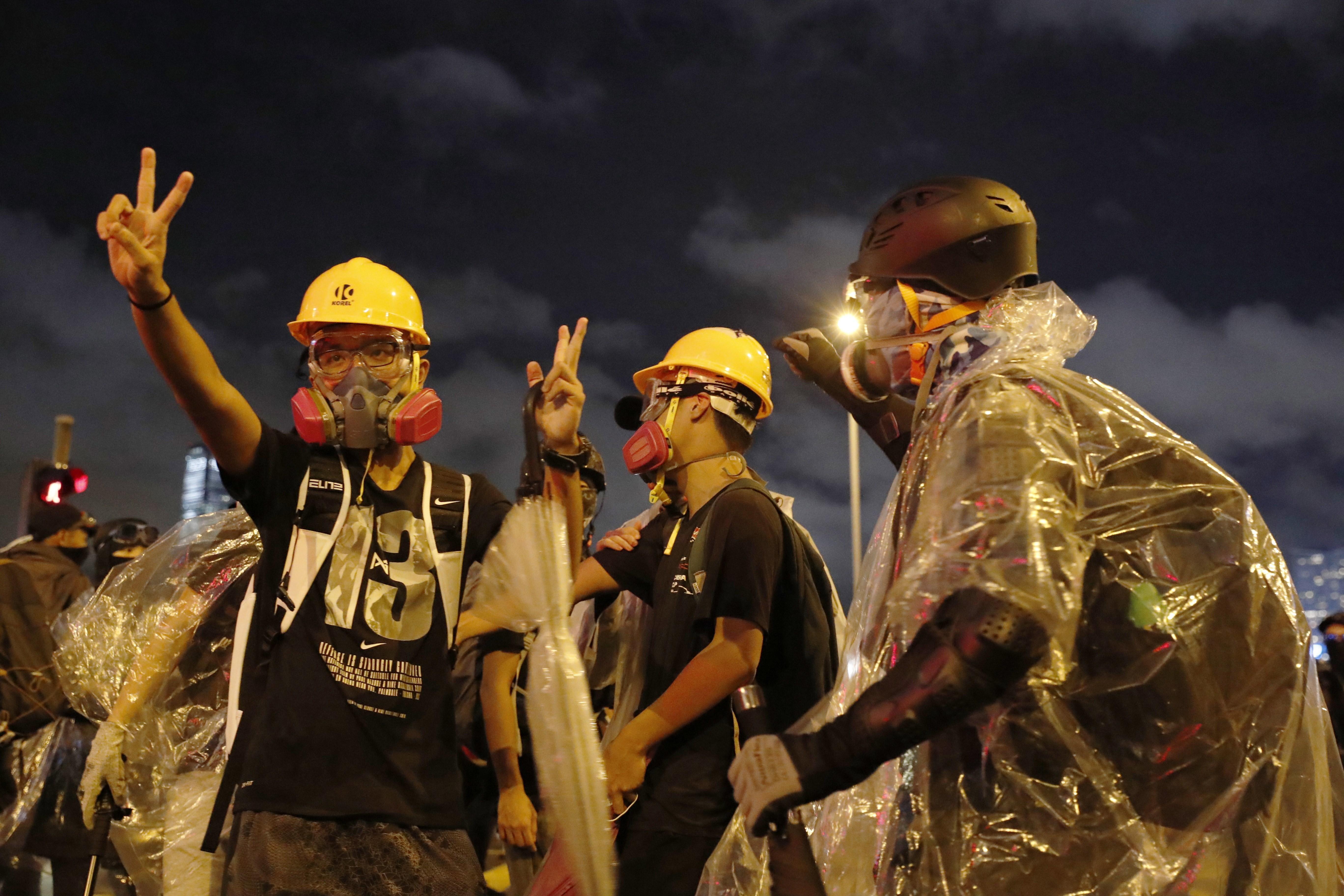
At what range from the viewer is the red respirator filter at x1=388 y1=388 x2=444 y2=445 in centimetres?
316

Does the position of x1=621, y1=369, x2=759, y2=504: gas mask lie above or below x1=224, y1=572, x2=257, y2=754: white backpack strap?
above

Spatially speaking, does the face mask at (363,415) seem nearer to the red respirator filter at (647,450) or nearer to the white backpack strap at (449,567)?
the white backpack strap at (449,567)

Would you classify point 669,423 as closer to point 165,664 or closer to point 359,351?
point 359,351

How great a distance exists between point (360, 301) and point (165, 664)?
1662mm

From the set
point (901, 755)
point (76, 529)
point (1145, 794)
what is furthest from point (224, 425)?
point (76, 529)

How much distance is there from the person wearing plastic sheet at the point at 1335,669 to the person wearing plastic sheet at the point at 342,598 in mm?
7146

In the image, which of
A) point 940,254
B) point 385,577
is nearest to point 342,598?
point 385,577

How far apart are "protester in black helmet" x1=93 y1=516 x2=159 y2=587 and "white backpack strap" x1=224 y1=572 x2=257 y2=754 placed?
166 inches

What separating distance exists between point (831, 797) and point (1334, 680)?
313 inches

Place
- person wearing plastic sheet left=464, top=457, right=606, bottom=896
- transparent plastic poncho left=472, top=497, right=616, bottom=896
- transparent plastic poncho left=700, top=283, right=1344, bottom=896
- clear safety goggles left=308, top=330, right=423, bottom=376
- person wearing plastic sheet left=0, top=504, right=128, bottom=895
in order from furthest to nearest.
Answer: person wearing plastic sheet left=0, top=504, right=128, bottom=895 < person wearing plastic sheet left=464, top=457, right=606, bottom=896 < clear safety goggles left=308, top=330, right=423, bottom=376 < transparent plastic poncho left=472, top=497, right=616, bottom=896 < transparent plastic poncho left=700, top=283, right=1344, bottom=896

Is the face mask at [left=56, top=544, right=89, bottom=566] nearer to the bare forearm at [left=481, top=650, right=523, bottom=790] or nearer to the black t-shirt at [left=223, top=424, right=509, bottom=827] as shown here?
the bare forearm at [left=481, top=650, right=523, bottom=790]

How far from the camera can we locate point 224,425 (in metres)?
2.72

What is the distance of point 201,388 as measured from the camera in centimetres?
262

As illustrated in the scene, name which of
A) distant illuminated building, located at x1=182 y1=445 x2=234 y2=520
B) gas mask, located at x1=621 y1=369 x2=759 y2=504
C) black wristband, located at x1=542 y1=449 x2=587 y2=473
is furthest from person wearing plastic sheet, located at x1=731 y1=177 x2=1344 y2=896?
distant illuminated building, located at x1=182 y1=445 x2=234 y2=520
